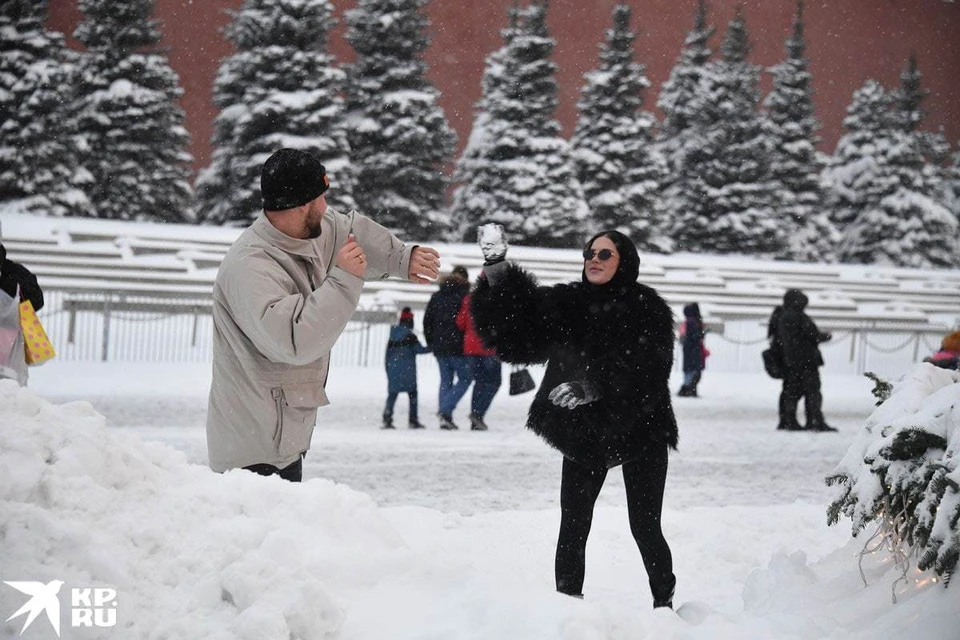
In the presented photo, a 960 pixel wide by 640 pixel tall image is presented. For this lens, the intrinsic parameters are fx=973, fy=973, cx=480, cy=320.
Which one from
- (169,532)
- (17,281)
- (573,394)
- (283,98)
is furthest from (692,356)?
(283,98)

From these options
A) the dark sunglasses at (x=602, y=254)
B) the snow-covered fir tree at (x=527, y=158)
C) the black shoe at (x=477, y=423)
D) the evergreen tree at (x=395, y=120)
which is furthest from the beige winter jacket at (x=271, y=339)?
the snow-covered fir tree at (x=527, y=158)

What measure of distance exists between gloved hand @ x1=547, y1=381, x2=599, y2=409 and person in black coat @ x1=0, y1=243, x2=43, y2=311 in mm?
3738

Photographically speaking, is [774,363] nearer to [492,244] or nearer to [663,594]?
[663,594]

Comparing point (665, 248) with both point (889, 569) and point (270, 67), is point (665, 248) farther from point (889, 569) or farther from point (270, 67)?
point (889, 569)

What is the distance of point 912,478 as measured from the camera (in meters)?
3.42

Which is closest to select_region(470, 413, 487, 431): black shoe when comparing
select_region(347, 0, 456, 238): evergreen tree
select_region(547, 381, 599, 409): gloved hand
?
select_region(547, 381, 599, 409): gloved hand

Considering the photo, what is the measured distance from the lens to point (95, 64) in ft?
105

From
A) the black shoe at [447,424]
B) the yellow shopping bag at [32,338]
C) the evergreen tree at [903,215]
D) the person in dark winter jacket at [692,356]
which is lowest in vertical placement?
the black shoe at [447,424]

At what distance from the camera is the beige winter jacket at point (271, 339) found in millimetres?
3049

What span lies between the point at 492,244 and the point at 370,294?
17.1 m

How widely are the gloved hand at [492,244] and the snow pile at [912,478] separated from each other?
1.66 meters

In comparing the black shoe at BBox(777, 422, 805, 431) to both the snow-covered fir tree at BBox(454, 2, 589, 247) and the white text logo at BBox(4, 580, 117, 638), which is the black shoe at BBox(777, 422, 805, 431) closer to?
the white text logo at BBox(4, 580, 117, 638)

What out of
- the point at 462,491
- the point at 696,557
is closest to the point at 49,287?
the point at 462,491

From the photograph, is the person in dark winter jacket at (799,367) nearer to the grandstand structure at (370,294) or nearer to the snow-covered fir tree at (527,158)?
the grandstand structure at (370,294)
